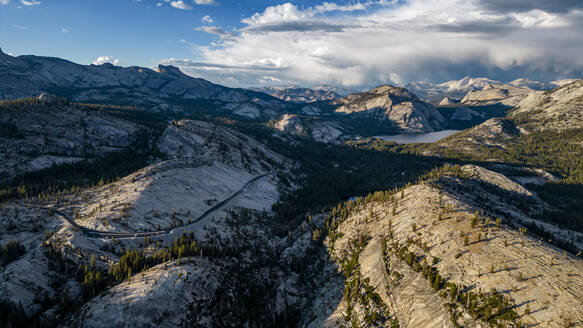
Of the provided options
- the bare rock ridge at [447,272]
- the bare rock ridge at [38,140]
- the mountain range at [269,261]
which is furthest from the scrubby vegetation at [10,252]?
the bare rock ridge at [38,140]

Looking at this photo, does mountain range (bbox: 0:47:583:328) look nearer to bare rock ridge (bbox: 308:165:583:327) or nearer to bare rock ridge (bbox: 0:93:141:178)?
bare rock ridge (bbox: 308:165:583:327)

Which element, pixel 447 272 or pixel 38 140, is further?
pixel 38 140

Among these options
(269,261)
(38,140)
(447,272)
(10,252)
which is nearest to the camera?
(447,272)

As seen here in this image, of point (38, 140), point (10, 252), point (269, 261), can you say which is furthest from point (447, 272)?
point (38, 140)

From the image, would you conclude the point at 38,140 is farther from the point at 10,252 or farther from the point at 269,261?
the point at 269,261

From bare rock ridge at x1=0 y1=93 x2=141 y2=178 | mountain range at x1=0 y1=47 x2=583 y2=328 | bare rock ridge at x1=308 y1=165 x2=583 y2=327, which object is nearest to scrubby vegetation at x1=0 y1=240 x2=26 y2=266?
mountain range at x1=0 y1=47 x2=583 y2=328

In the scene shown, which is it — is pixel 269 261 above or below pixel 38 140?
below

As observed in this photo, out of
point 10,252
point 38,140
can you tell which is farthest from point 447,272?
point 38,140

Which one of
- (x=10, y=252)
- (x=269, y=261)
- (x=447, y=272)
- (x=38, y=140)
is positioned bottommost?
(x=269, y=261)

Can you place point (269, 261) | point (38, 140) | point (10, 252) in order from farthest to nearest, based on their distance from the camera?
point (38, 140) < point (269, 261) < point (10, 252)

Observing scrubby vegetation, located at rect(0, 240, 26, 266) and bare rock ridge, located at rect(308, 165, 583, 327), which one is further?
scrubby vegetation, located at rect(0, 240, 26, 266)

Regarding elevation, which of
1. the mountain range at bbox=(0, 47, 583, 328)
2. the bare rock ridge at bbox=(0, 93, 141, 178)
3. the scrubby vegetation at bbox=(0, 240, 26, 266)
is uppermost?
the bare rock ridge at bbox=(0, 93, 141, 178)
